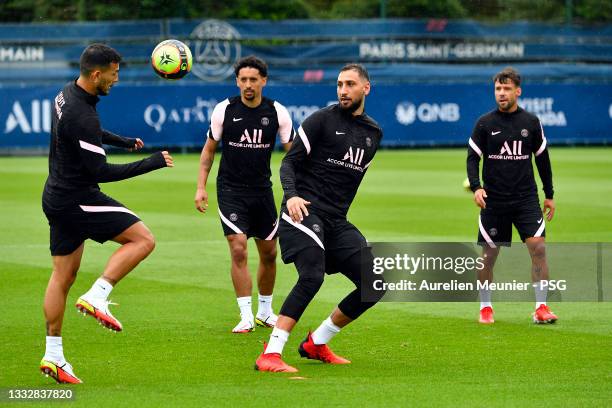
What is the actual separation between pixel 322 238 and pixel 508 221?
313 cm

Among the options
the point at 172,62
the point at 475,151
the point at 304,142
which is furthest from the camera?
the point at 172,62

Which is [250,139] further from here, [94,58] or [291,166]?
[94,58]

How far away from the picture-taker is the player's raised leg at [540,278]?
36.5 feet

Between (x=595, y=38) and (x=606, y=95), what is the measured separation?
2.66 m

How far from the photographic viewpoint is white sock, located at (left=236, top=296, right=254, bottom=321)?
10898 millimetres

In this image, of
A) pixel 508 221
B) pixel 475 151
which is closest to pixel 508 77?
pixel 475 151

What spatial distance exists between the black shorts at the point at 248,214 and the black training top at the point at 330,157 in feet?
6.51

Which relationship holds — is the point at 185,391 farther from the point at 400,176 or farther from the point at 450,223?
the point at 400,176

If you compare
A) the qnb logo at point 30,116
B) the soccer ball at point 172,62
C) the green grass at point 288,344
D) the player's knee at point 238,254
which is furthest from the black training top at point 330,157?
the qnb logo at point 30,116

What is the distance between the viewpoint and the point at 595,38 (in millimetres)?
40469

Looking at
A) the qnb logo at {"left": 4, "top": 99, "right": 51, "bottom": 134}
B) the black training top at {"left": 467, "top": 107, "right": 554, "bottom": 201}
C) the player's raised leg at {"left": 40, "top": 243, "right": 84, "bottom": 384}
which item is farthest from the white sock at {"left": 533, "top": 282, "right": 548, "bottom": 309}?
the qnb logo at {"left": 4, "top": 99, "right": 51, "bottom": 134}

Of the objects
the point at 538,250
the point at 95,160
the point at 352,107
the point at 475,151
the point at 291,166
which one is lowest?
the point at 538,250

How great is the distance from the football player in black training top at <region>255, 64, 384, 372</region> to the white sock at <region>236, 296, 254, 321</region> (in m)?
1.62

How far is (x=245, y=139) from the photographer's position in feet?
37.1
